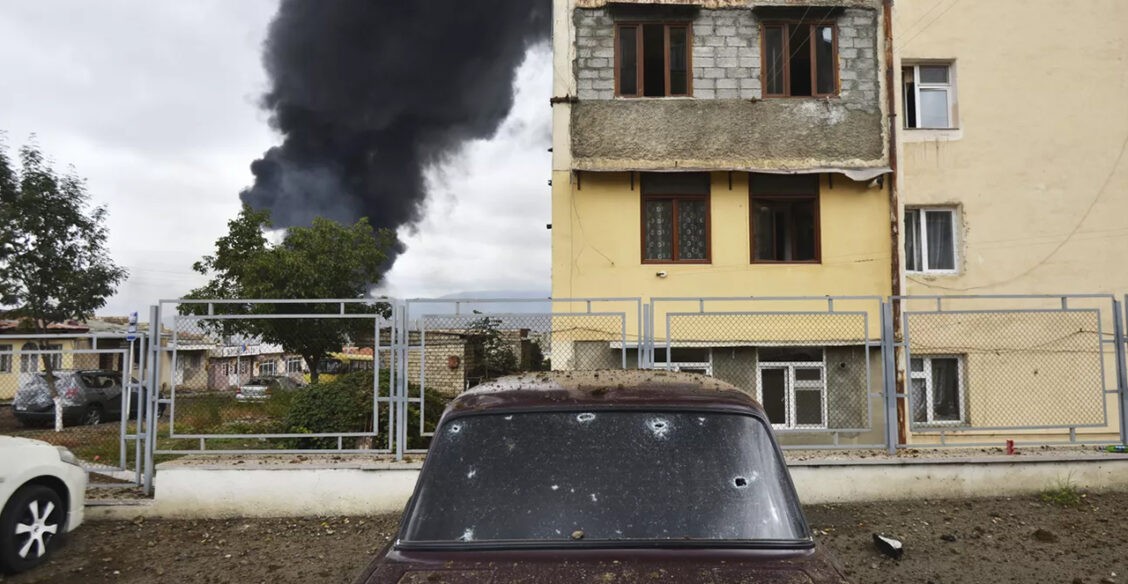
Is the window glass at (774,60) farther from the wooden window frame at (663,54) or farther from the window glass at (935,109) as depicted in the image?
the window glass at (935,109)

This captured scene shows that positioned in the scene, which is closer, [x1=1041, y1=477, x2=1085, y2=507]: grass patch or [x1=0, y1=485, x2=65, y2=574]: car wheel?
[x1=0, y1=485, x2=65, y2=574]: car wheel

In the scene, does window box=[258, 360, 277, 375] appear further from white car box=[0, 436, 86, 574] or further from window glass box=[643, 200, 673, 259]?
window glass box=[643, 200, 673, 259]

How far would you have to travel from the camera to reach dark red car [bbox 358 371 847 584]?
7.91ft

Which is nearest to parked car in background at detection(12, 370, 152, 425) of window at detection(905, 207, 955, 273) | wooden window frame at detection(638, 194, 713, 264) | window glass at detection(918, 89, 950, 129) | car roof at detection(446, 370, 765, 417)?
car roof at detection(446, 370, 765, 417)

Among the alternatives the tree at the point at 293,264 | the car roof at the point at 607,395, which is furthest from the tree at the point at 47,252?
the car roof at the point at 607,395

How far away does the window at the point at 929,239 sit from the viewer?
44.9ft

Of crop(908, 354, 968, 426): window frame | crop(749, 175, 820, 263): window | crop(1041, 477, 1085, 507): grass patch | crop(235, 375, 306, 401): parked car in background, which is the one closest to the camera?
crop(1041, 477, 1085, 507): grass patch

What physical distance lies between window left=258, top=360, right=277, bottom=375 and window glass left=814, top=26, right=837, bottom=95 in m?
10.9

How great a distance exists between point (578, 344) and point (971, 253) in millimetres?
8962

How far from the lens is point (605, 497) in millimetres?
2695

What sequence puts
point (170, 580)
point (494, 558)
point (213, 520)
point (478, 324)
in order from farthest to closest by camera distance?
point (478, 324) < point (213, 520) < point (170, 580) < point (494, 558)

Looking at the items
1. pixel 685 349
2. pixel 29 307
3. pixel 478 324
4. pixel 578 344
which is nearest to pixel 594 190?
pixel 685 349

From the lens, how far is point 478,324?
812cm

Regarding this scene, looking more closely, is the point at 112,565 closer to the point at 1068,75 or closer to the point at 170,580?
the point at 170,580
